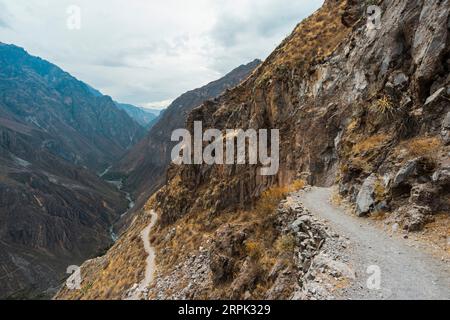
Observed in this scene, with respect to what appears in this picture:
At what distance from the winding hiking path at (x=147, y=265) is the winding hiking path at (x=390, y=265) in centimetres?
2335

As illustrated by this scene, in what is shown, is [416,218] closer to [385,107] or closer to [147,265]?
[385,107]

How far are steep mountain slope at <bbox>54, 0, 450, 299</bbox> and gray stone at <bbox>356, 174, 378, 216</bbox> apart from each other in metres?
0.05

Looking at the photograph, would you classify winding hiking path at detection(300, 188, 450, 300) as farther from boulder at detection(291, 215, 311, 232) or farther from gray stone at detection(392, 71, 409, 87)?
gray stone at detection(392, 71, 409, 87)

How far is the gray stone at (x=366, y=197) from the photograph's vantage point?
16.7 meters

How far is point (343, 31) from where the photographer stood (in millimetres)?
33906

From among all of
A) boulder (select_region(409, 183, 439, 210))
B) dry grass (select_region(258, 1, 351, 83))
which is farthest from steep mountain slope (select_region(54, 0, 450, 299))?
dry grass (select_region(258, 1, 351, 83))

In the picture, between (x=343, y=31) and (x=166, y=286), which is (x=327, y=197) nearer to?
(x=166, y=286)

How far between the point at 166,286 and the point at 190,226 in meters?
9.14

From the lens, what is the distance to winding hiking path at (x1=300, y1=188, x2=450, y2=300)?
10898 millimetres

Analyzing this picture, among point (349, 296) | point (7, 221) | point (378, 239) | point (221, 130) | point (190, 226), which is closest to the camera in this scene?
point (349, 296)

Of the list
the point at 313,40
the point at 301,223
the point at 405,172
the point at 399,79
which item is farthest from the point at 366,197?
the point at 313,40

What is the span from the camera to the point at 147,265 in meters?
39.2

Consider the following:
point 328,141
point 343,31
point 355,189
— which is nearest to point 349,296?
point 355,189

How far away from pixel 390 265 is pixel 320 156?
1504 cm
